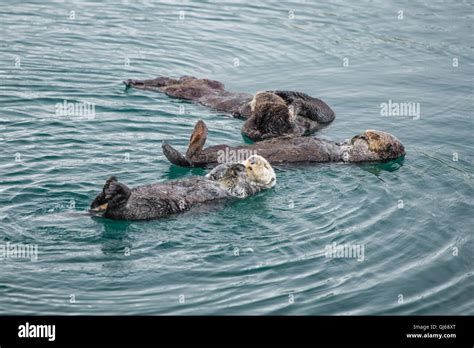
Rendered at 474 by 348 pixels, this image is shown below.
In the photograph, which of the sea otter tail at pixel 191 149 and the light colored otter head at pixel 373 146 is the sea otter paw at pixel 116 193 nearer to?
the sea otter tail at pixel 191 149

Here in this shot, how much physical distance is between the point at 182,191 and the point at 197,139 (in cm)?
128

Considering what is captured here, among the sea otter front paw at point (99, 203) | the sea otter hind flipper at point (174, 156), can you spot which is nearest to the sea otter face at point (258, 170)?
the sea otter hind flipper at point (174, 156)

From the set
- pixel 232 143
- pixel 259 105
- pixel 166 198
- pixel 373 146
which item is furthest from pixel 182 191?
pixel 373 146

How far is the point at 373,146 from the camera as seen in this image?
1123 centimetres

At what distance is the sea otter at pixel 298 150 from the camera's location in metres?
10.2

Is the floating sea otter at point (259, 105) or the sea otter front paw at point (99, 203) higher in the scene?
the floating sea otter at point (259, 105)

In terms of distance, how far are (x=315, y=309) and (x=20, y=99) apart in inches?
278

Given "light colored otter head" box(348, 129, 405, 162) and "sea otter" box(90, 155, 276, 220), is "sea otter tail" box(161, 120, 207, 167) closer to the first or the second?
"sea otter" box(90, 155, 276, 220)

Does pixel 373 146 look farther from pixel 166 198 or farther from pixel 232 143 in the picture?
pixel 166 198

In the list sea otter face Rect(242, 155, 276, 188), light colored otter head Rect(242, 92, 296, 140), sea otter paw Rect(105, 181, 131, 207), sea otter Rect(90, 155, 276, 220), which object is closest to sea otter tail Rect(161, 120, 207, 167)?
sea otter Rect(90, 155, 276, 220)

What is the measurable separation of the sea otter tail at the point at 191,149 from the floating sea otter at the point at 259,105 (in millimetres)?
1578

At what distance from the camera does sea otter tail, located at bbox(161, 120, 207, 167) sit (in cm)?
1001
